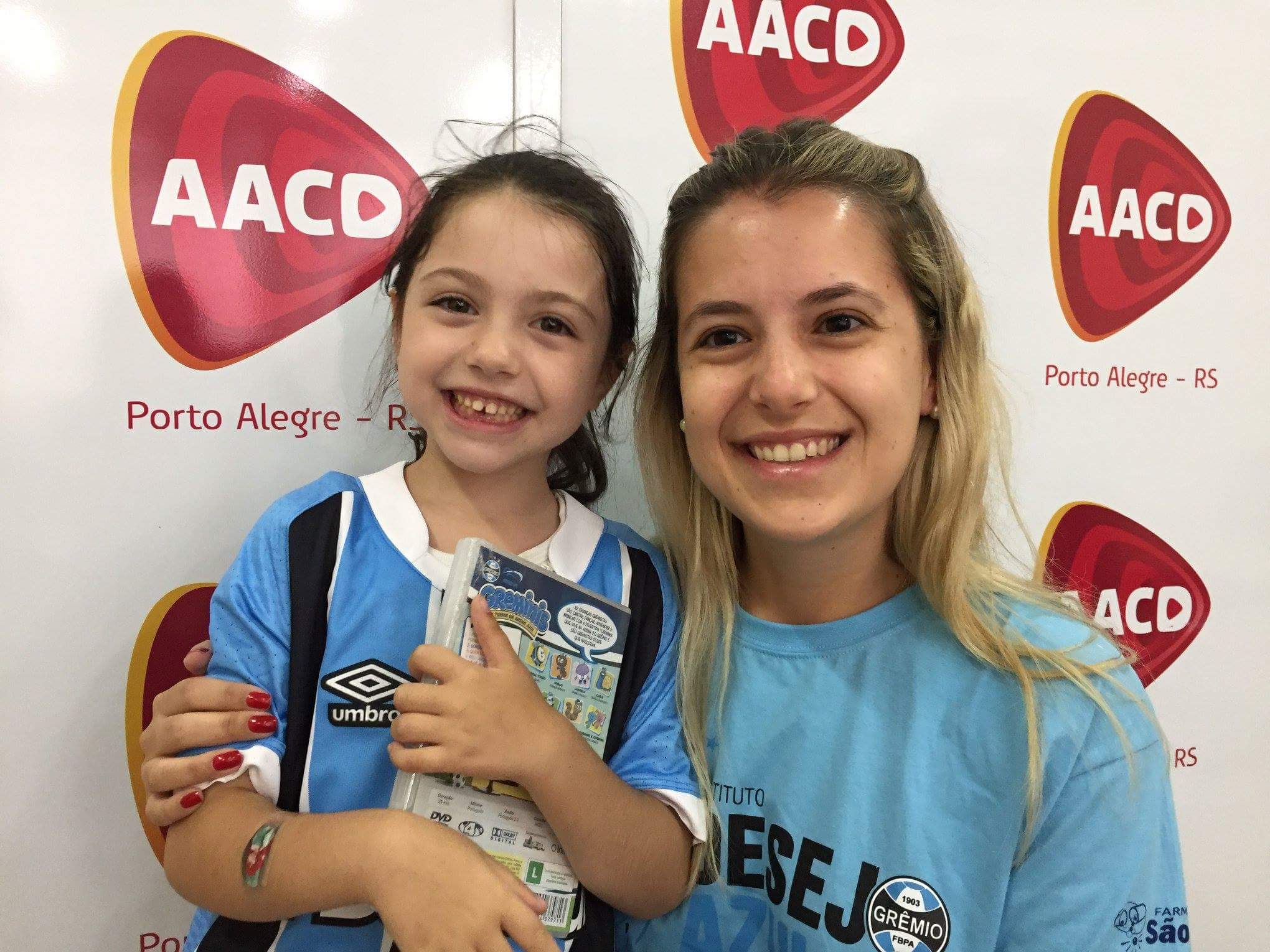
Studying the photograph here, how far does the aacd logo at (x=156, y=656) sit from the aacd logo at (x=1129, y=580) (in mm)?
1385

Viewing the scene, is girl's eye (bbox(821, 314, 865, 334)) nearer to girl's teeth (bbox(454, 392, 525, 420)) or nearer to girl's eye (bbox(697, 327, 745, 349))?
girl's eye (bbox(697, 327, 745, 349))

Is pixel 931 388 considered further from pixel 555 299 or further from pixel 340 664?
pixel 340 664

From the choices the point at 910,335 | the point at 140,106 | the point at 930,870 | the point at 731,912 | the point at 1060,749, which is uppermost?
the point at 140,106

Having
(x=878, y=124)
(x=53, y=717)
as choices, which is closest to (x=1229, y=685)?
(x=878, y=124)

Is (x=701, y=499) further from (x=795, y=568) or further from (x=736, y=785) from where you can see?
(x=736, y=785)

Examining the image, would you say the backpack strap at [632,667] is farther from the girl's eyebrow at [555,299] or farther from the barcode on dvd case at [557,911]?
the girl's eyebrow at [555,299]

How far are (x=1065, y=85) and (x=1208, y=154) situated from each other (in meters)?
0.32

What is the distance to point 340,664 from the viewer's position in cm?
79

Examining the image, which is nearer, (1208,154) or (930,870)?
(930,870)

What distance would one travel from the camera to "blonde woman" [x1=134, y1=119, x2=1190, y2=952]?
748mm

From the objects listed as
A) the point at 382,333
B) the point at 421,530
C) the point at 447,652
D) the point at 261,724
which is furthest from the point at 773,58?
the point at 261,724

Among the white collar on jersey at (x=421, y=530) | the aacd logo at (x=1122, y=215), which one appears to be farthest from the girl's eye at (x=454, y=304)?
the aacd logo at (x=1122, y=215)

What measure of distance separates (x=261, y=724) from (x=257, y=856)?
4.5 inches

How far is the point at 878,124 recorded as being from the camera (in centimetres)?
125
